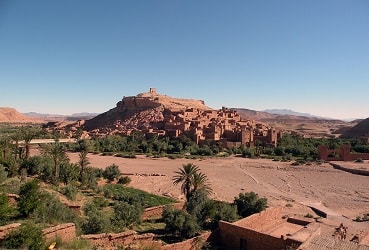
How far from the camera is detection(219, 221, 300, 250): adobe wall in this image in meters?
12.4

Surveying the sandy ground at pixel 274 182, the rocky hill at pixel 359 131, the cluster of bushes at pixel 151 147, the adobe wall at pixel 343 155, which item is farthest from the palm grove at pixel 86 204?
the rocky hill at pixel 359 131

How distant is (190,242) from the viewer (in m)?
12.8

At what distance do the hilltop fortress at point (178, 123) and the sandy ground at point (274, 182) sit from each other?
9178 mm

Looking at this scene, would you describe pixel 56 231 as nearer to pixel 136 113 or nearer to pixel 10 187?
pixel 10 187

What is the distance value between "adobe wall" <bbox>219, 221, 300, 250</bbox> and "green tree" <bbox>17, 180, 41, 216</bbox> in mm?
7555

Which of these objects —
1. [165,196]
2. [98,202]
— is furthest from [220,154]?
[98,202]

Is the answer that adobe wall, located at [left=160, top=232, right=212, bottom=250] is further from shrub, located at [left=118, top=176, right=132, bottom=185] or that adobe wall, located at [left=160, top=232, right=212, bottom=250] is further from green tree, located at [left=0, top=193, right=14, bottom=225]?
shrub, located at [left=118, top=176, right=132, bottom=185]

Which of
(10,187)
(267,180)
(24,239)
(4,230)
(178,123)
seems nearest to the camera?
(24,239)

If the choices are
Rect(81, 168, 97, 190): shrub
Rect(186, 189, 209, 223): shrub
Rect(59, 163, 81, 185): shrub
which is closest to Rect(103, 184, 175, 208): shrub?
Rect(81, 168, 97, 190): shrub

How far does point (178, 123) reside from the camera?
57.9 meters

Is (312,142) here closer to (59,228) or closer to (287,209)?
(287,209)

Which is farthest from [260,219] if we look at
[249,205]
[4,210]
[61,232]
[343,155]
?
[343,155]

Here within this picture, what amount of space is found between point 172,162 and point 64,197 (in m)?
23.5

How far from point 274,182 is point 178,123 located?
28.7 m
